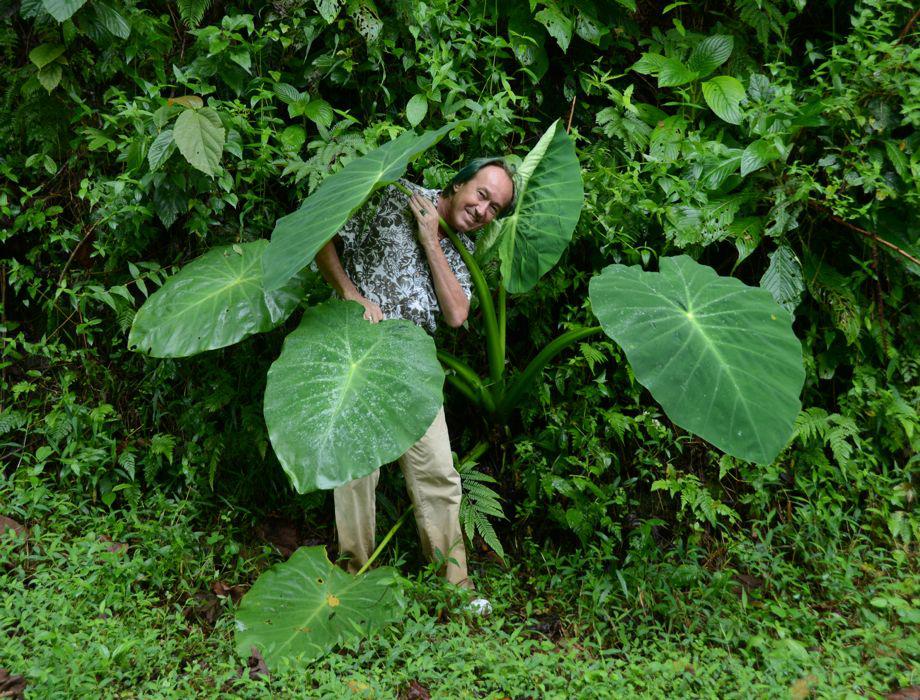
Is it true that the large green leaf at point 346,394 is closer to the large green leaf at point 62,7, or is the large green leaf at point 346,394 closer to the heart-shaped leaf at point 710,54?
the large green leaf at point 62,7

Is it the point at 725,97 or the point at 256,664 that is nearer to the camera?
the point at 256,664

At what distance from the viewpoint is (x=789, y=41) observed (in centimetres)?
354

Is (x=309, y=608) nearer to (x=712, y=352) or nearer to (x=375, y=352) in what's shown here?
(x=375, y=352)

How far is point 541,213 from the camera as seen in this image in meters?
2.60

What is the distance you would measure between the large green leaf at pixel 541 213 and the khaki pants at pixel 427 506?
1.88 ft

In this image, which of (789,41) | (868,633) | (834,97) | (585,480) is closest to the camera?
(868,633)

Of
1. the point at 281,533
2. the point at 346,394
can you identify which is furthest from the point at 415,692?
the point at 281,533

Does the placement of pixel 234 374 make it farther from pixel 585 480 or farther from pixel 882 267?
pixel 882 267

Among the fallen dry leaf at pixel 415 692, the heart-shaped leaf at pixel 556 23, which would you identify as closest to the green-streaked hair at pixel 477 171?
the heart-shaped leaf at pixel 556 23

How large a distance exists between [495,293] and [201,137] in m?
1.22

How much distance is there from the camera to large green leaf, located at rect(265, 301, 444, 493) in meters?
1.98

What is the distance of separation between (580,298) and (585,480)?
2.55 feet

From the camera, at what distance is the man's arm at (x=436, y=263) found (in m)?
2.47

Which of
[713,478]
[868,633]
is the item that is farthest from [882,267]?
[868,633]
